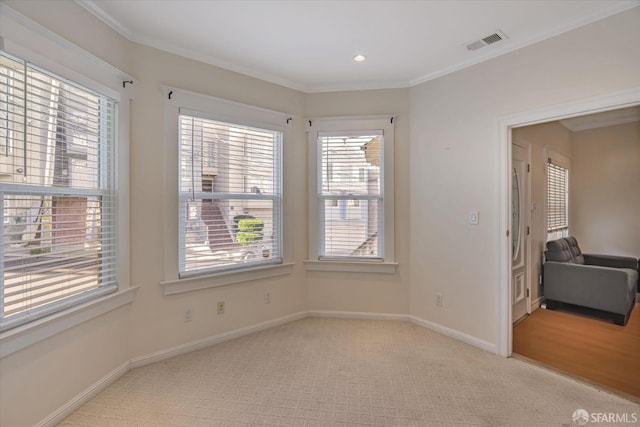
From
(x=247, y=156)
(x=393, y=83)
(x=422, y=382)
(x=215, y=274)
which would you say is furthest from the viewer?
(x=393, y=83)

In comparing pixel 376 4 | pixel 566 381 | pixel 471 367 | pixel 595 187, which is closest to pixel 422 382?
pixel 471 367

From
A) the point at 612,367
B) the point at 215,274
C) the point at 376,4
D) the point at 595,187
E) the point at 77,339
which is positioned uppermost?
the point at 376,4

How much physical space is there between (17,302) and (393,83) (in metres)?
3.48

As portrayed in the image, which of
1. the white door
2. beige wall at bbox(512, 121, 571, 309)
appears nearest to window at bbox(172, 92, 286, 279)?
the white door

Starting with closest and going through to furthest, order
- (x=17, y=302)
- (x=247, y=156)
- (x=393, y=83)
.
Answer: (x=17, y=302), (x=247, y=156), (x=393, y=83)

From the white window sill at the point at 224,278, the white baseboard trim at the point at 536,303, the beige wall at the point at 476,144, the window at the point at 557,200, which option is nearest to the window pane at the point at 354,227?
the beige wall at the point at 476,144

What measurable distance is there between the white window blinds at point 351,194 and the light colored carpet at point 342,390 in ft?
3.40

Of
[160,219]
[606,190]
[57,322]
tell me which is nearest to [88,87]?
[160,219]

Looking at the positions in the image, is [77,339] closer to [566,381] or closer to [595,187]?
[566,381]

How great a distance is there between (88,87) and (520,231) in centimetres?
429

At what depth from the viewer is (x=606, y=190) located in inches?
188

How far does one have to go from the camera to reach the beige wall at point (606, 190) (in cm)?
457

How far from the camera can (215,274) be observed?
2.82 metres

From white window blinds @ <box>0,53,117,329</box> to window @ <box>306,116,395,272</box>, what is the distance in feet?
6.34
